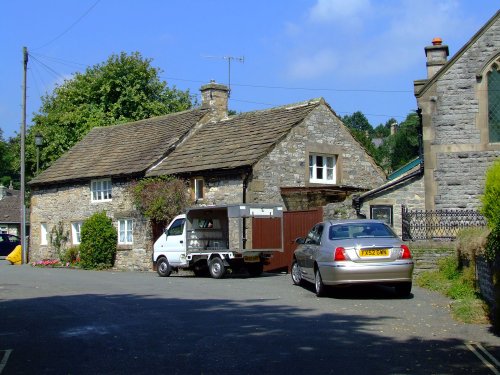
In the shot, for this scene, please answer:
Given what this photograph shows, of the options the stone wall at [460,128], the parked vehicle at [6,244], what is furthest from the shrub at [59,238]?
the stone wall at [460,128]

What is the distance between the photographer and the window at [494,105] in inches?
848

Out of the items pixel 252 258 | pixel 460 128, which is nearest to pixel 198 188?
pixel 252 258

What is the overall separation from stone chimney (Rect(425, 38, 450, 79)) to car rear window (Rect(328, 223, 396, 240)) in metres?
9.76

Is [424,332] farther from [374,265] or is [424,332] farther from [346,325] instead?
[374,265]

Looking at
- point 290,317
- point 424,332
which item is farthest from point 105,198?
point 424,332

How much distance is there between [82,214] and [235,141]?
9144 millimetres

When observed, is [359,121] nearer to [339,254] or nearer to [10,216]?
[10,216]

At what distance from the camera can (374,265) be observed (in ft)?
44.5

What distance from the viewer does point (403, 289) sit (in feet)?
46.2

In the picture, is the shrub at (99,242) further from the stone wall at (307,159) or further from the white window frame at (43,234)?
the stone wall at (307,159)

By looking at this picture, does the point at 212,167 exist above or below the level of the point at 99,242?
above

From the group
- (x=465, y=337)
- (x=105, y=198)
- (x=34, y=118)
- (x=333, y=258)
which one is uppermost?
(x=34, y=118)

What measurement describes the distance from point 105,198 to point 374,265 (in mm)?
19380

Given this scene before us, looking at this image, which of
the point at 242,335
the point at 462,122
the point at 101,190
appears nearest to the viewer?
the point at 242,335
